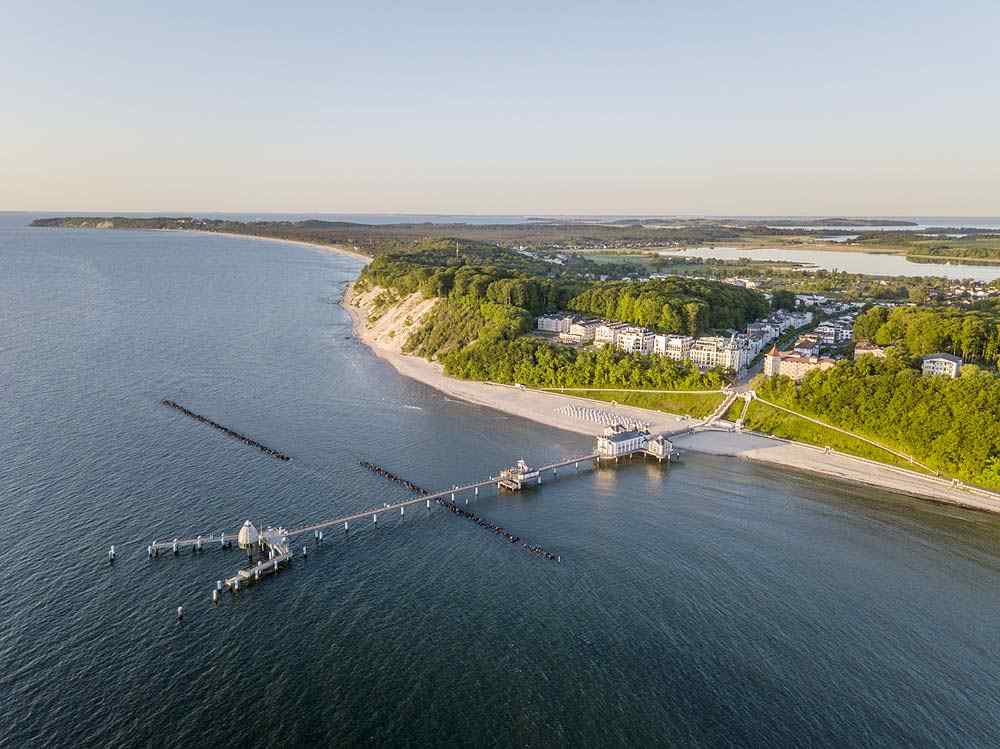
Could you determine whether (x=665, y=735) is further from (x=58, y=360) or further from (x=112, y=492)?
(x=58, y=360)

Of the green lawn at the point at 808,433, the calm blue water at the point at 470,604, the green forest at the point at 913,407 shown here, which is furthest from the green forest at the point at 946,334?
the calm blue water at the point at 470,604

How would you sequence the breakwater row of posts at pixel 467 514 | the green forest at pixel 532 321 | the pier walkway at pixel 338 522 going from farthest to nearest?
the green forest at pixel 532 321 < the breakwater row of posts at pixel 467 514 < the pier walkway at pixel 338 522

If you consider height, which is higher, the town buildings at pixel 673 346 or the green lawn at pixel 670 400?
the town buildings at pixel 673 346

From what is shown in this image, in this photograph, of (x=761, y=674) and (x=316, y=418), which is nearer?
(x=761, y=674)

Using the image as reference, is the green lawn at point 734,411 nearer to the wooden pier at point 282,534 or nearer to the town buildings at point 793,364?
the town buildings at point 793,364

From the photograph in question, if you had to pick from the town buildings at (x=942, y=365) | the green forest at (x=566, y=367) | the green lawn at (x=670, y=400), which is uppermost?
the town buildings at (x=942, y=365)

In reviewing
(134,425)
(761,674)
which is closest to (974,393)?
(761,674)

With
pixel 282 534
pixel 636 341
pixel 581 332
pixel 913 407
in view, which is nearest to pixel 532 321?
pixel 581 332
